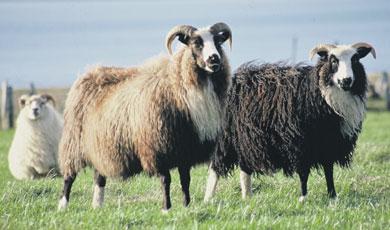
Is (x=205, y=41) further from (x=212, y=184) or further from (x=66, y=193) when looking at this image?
(x=66, y=193)

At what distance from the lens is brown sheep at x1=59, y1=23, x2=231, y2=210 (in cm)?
764

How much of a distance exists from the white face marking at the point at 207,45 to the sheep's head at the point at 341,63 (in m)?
1.91

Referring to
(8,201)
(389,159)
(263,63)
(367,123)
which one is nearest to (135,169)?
(8,201)

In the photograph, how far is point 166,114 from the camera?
7.68m

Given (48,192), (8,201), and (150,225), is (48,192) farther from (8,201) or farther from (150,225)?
(150,225)

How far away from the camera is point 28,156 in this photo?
47.1 ft

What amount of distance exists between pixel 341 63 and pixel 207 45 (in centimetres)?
204

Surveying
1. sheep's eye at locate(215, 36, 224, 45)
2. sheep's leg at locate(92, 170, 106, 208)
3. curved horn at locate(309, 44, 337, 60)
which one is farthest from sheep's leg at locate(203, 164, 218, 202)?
sheep's eye at locate(215, 36, 224, 45)

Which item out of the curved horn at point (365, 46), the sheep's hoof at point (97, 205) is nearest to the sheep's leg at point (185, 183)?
the sheep's hoof at point (97, 205)

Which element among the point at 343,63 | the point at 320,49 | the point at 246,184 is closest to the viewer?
the point at 343,63

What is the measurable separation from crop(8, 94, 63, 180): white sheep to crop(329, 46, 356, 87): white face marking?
7.31 metres

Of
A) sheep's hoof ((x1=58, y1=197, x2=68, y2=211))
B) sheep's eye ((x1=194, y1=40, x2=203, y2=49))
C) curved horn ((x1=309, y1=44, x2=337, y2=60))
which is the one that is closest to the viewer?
sheep's eye ((x1=194, y1=40, x2=203, y2=49))

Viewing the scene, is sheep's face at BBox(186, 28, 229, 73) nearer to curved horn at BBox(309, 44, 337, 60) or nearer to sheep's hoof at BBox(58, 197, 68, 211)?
curved horn at BBox(309, 44, 337, 60)

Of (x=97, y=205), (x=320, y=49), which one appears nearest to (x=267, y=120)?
(x=320, y=49)
